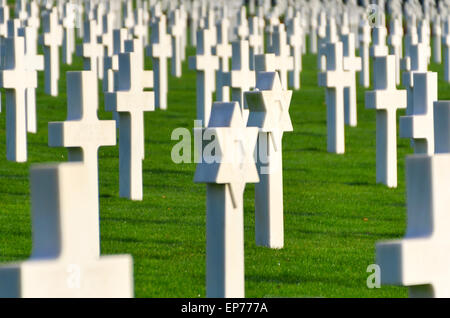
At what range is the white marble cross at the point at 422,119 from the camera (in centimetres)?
912

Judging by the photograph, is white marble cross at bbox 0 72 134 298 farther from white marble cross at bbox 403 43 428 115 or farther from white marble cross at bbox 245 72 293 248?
white marble cross at bbox 403 43 428 115

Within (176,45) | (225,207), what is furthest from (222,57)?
(225,207)

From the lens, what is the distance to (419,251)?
4223 millimetres

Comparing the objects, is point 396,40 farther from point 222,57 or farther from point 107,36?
point 107,36

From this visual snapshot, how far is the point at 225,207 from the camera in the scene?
5.84 m

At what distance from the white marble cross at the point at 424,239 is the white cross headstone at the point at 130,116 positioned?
6.49 meters

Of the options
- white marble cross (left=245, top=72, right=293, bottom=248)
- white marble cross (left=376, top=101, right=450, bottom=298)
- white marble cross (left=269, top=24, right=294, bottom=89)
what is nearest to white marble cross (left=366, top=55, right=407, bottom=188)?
white marble cross (left=269, top=24, right=294, bottom=89)

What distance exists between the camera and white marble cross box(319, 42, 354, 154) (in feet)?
46.2

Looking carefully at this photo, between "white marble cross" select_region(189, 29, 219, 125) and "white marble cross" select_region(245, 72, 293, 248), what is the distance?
21.9 ft

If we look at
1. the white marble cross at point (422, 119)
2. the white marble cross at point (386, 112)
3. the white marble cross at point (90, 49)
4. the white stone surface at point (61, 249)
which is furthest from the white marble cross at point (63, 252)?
the white marble cross at point (90, 49)

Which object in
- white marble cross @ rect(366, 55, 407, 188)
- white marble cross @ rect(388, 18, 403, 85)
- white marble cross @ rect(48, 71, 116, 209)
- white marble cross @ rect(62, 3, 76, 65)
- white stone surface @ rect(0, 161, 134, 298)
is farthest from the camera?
white marble cross @ rect(62, 3, 76, 65)

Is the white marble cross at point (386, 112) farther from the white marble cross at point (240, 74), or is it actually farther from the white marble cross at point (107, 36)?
the white marble cross at point (107, 36)

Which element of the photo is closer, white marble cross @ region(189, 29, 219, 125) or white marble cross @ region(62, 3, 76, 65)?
white marble cross @ region(189, 29, 219, 125)

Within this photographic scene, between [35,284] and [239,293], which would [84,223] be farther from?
[239,293]
